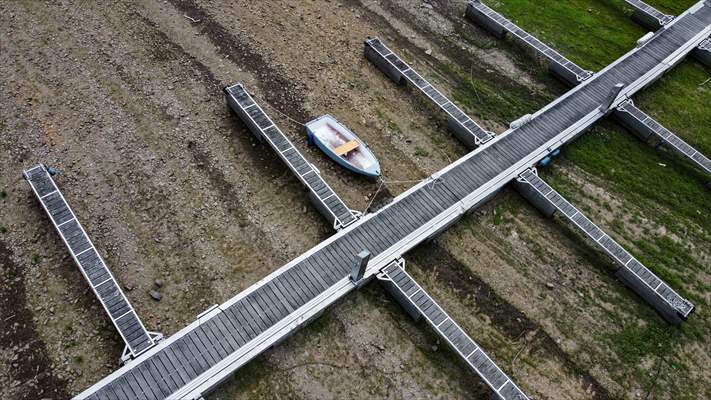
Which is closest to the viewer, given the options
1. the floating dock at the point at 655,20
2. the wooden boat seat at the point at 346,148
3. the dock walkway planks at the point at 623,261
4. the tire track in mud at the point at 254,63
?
the dock walkway planks at the point at 623,261

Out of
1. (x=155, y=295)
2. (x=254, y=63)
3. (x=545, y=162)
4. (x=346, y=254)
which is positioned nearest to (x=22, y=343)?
(x=155, y=295)

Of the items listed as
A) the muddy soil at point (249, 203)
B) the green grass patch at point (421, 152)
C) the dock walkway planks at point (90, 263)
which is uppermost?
the green grass patch at point (421, 152)

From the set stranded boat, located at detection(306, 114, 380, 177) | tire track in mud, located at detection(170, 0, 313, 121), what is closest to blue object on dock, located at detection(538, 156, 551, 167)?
stranded boat, located at detection(306, 114, 380, 177)

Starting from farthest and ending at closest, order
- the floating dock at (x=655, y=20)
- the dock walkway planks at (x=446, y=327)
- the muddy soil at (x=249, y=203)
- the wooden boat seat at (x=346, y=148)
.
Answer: the floating dock at (x=655, y=20)
the wooden boat seat at (x=346, y=148)
the muddy soil at (x=249, y=203)
the dock walkway planks at (x=446, y=327)

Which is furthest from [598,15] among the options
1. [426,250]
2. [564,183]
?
[426,250]

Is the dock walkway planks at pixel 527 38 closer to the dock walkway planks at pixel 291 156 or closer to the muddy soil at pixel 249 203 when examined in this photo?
the muddy soil at pixel 249 203

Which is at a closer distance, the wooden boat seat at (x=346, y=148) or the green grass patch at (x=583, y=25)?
the wooden boat seat at (x=346, y=148)

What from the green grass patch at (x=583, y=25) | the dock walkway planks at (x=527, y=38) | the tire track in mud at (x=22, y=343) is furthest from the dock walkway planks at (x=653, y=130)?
the tire track in mud at (x=22, y=343)

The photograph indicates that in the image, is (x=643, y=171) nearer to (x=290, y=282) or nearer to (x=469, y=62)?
(x=469, y=62)

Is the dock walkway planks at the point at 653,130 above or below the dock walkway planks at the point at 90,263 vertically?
above
